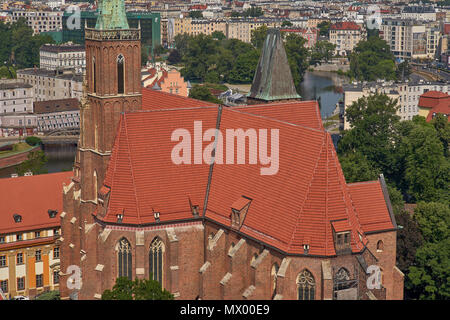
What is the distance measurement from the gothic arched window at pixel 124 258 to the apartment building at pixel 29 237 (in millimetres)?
11931

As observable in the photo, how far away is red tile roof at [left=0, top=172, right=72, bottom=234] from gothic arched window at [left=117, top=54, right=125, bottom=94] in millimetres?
11760

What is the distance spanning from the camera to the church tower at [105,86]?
61.6m

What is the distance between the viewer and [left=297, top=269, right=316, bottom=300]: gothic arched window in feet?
169

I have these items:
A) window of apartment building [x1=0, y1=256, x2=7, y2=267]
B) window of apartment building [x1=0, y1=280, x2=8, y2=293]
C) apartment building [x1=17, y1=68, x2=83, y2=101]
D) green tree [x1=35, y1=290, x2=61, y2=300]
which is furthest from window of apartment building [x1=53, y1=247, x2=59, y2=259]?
apartment building [x1=17, y1=68, x2=83, y2=101]

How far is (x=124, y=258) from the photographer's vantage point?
188ft

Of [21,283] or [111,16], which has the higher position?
[111,16]

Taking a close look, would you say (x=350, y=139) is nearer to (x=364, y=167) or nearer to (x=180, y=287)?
(x=364, y=167)

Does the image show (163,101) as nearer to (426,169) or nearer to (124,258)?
(124,258)

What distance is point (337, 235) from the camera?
50781 millimetres

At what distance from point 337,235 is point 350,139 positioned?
48699 millimetres

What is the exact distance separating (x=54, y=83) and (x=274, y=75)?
3674 inches

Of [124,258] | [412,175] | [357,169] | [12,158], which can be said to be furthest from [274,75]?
[12,158]

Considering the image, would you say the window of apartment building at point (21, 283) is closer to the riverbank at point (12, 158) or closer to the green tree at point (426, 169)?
the green tree at point (426, 169)

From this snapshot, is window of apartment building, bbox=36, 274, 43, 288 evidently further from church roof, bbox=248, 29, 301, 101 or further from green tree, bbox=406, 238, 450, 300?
green tree, bbox=406, 238, 450, 300
